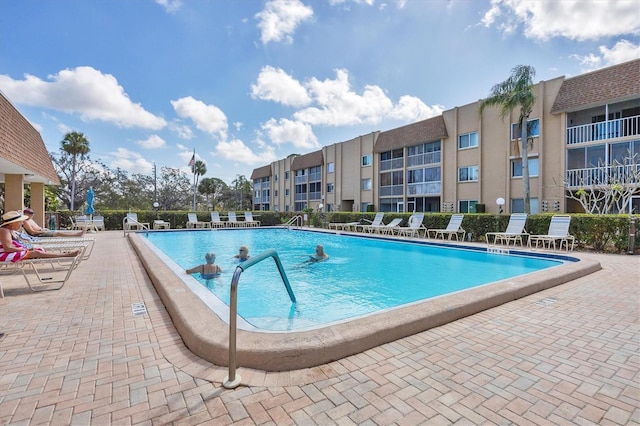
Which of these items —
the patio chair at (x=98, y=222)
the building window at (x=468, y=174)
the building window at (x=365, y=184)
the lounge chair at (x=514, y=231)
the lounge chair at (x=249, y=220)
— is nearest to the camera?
the lounge chair at (x=514, y=231)

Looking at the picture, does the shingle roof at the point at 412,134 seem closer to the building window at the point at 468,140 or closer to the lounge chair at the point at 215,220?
the building window at the point at 468,140

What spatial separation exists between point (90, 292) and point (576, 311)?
718cm

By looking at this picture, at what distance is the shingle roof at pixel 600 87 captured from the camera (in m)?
15.0

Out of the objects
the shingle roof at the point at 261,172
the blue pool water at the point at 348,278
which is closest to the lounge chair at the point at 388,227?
the blue pool water at the point at 348,278

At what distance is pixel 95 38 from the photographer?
1271cm

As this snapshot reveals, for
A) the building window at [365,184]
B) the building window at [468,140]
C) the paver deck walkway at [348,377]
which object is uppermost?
the building window at [468,140]

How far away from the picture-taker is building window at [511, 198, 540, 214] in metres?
18.3

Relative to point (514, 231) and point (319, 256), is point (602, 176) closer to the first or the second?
point (514, 231)

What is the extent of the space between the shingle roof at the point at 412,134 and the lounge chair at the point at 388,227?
372 inches

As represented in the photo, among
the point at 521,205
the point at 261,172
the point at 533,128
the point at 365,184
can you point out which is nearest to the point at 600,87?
the point at 533,128

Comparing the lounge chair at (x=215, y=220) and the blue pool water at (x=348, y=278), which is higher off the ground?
the lounge chair at (x=215, y=220)

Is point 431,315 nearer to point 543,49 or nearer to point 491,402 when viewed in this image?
point 491,402

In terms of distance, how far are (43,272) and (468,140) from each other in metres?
23.1

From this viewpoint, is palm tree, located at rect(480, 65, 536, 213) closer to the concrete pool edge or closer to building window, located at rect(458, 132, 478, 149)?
building window, located at rect(458, 132, 478, 149)
